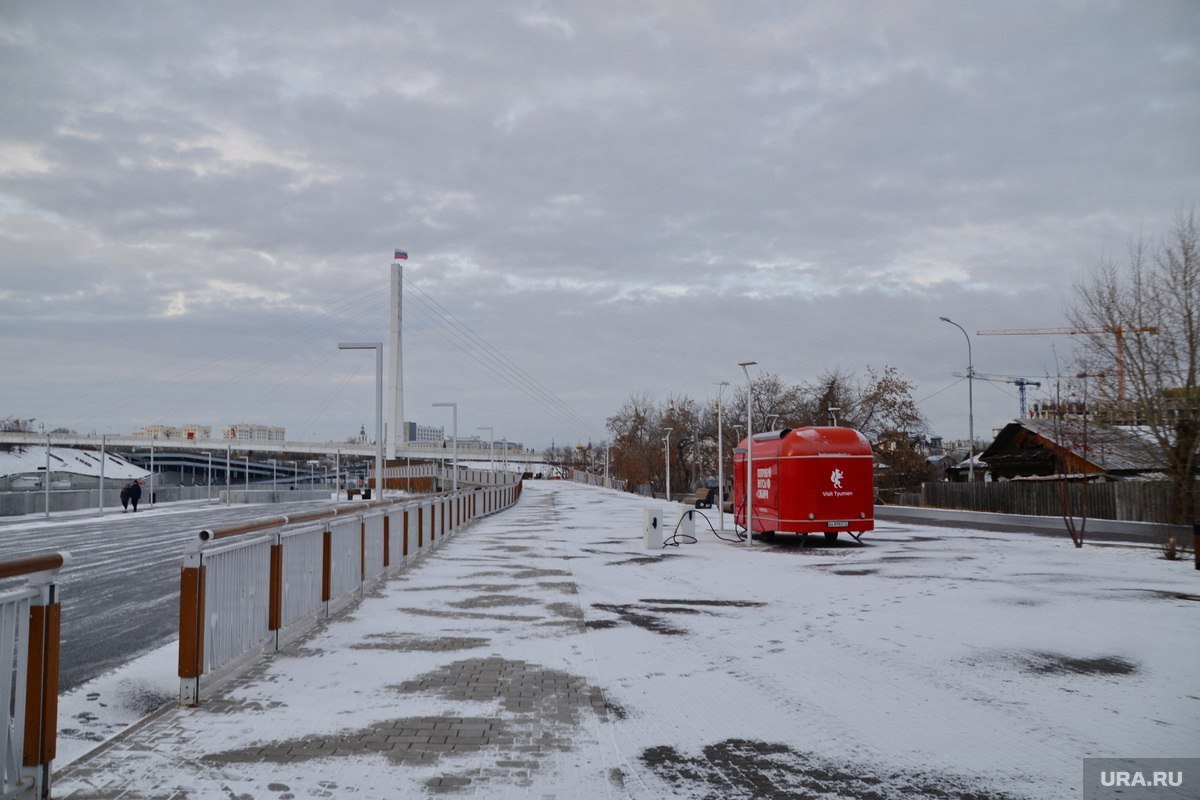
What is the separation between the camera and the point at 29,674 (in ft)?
15.2

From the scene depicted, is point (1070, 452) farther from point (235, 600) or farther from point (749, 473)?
point (235, 600)

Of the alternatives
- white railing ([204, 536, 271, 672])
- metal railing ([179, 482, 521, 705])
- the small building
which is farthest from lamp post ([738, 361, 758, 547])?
white railing ([204, 536, 271, 672])

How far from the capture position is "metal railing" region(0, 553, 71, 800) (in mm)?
Answer: 4434

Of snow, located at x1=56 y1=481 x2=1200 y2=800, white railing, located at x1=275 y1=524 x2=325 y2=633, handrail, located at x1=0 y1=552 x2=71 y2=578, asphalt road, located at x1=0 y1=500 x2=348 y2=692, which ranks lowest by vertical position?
asphalt road, located at x1=0 y1=500 x2=348 y2=692

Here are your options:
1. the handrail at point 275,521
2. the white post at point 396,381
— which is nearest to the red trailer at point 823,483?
the handrail at point 275,521

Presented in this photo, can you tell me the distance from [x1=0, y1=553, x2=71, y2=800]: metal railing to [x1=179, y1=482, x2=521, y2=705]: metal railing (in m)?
1.47

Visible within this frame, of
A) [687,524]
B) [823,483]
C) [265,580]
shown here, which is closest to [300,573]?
[265,580]

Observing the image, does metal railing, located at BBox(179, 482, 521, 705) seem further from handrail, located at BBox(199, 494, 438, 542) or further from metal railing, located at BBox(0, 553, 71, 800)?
metal railing, located at BBox(0, 553, 71, 800)

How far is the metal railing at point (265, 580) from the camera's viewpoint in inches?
261

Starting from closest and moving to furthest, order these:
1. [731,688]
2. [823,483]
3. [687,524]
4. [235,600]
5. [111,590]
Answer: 1. [235,600]
2. [731,688]
3. [111,590]
4. [823,483]
5. [687,524]

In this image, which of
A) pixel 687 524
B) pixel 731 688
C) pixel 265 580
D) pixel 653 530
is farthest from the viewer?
pixel 687 524

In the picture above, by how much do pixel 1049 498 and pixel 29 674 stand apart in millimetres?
42525

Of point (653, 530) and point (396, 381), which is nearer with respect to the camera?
point (653, 530)

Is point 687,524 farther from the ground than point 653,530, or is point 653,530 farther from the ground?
point 653,530
